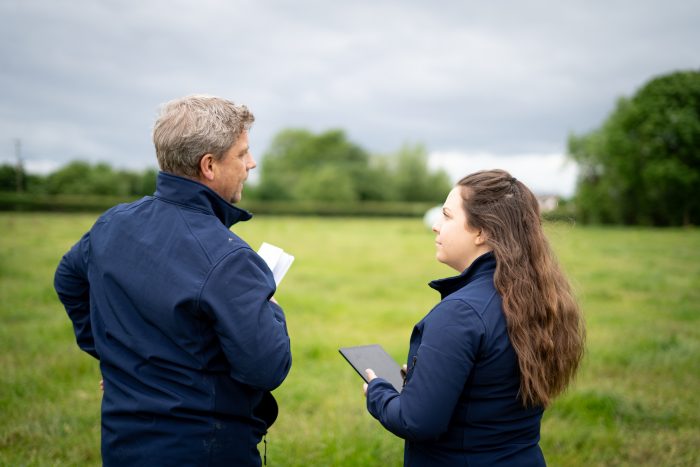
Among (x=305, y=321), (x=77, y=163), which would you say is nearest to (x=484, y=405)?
(x=305, y=321)

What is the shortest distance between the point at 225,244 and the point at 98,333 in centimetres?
75

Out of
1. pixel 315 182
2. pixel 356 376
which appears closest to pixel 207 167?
pixel 356 376

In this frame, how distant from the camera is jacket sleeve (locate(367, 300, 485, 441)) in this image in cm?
195

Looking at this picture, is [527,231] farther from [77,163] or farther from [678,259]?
[77,163]

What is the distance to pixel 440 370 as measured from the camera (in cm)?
195

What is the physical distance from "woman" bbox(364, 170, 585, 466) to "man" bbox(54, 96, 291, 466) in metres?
0.57

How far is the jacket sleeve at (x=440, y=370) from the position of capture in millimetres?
1949

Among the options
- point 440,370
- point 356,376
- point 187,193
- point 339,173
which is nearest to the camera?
point 440,370

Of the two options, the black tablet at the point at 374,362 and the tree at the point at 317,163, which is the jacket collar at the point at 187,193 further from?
the tree at the point at 317,163

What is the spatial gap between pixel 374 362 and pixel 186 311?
93 centimetres

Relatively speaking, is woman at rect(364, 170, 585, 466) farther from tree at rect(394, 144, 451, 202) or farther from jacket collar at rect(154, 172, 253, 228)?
tree at rect(394, 144, 451, 202)

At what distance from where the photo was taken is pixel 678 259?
1653 centimetres

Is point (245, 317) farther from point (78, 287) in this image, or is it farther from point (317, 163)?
point (317, 163)

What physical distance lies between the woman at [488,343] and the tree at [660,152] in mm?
42660
